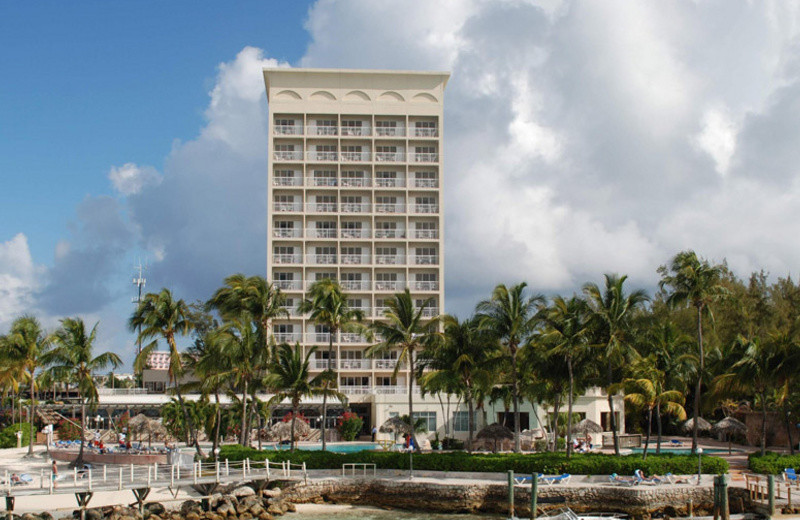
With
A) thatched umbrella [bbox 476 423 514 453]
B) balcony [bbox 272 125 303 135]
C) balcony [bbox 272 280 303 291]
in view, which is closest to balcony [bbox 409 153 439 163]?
balcony [bbox 272 125 303 135]

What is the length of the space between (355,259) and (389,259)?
11.4 feet

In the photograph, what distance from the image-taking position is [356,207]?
8244 cm

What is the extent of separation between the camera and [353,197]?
8288cm

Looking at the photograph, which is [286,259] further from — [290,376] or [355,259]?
[290,376]

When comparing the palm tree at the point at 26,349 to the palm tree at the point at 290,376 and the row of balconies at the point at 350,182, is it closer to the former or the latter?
the palm tree at the point at 290,376

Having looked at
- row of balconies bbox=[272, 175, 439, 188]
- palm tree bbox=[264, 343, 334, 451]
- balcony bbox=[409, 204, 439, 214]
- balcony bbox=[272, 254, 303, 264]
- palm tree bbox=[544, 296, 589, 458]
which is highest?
row of balconies bbox=[272, 175, 439, 188]

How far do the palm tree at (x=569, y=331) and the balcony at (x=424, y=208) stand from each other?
37.6 metres

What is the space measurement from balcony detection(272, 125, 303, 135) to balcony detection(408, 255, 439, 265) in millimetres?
17333

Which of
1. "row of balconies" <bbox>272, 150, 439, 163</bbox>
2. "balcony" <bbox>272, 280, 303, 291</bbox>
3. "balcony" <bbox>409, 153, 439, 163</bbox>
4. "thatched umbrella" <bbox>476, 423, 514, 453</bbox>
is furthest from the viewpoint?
"balcony" <bbox>409, 153, 439, 163</bbox>

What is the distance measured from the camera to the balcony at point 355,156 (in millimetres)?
82500

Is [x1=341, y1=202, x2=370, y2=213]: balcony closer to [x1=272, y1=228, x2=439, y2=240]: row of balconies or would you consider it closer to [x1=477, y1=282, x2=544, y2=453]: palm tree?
[x1=272, y1=228, x2=439, y2=240]: row of balconies

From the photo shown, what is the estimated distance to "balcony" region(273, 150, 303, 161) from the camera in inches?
3233

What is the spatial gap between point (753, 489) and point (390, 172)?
53.3 metres

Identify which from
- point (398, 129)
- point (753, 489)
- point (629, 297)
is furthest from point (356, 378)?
point (753, 489)
